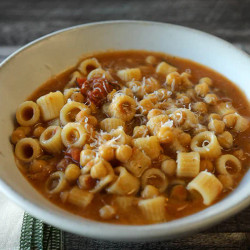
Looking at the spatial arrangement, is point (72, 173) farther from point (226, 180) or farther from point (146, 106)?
point (226, 180)

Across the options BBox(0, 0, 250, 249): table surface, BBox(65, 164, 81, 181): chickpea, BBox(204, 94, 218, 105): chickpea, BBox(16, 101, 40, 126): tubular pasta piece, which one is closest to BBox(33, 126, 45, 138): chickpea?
BBox(16, 101, 40, 126): tubular pasta piece

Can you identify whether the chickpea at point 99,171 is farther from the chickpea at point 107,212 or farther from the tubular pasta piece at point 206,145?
the tubular pasta piece at point 206,145

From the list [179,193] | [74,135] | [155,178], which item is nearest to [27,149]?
[74,135]

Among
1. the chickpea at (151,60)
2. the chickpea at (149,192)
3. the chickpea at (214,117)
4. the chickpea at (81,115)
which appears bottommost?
the chickpea at (149,192)

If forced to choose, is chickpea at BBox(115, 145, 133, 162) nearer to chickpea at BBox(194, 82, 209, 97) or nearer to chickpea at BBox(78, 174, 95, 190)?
chickpea at BBox(78, 174, 95, 190)

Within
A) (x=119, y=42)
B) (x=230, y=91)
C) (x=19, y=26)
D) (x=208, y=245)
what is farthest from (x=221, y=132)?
(x=19, y=26)

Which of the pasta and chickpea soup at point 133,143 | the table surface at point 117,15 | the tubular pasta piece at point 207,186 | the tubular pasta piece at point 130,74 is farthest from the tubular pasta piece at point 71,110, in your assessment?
the table surface at point 117,15
